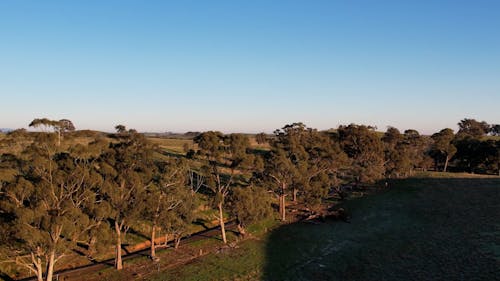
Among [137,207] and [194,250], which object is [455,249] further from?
[137,207]

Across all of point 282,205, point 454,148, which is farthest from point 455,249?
point 454,148

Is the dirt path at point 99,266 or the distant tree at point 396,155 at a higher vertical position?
the distant tree at point 396,155

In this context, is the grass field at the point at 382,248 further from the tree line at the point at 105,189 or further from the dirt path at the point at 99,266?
the dirt path at the point at 99,266

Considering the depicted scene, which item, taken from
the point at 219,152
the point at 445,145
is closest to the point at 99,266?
the point at 219,152

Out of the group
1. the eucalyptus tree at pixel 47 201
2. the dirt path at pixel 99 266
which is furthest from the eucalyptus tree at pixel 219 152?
the eucalyptus tree at pixel 47 201

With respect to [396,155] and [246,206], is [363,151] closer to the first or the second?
[396,155]

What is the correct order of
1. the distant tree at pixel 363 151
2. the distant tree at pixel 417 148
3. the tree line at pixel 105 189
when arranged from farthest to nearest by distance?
the distant tree at pixel 417 148, the distant tree at pixel 363 151, the tree line at pixel 105 189

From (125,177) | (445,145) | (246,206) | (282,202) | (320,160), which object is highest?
(445,145)

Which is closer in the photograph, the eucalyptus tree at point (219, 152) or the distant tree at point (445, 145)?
the eucalyptus tree at point (219, 152)
